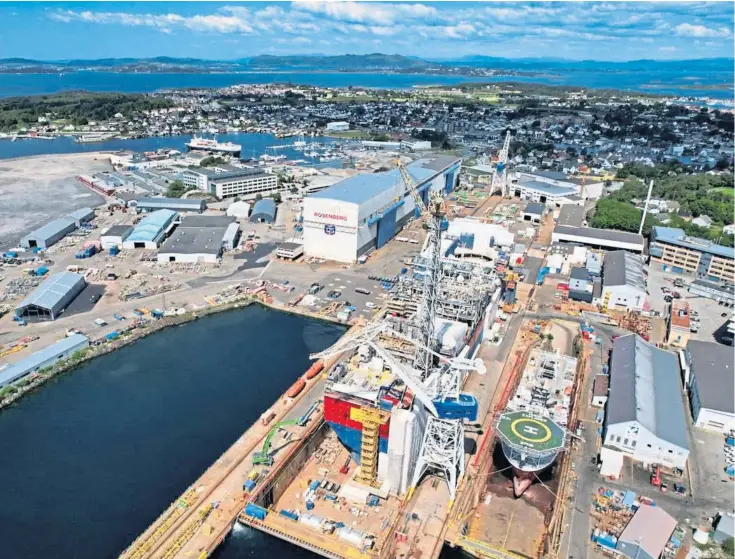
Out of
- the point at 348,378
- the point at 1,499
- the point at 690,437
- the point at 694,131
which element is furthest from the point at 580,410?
the point at 694,131

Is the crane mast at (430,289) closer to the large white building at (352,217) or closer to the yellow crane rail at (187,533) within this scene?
the yellow crane rail at (187,533)

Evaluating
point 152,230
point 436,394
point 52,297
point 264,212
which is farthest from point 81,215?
point 436,394

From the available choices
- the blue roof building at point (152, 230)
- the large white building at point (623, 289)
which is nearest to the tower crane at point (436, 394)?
the large white building at point (623, 289)

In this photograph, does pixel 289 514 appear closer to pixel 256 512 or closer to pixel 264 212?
pixel 256 512

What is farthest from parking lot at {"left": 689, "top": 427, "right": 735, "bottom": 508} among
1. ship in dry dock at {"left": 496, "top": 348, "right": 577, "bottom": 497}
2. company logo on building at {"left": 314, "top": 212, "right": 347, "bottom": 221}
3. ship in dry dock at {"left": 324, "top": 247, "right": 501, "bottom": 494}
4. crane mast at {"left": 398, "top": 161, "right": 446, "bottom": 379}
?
company logo on building at {"left": 314, "top": 212, "right": 347, "bottom": 221}

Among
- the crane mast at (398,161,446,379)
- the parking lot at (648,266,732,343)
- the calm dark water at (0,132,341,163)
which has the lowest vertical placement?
the calm dark water at (0,132,341,163)

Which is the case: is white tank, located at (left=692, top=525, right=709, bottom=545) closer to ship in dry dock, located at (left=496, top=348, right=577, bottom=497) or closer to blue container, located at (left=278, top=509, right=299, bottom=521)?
ship in dry dock, located at (left=496, top=348, right=577, bottom=497)

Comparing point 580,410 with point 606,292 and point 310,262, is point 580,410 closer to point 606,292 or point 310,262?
point 606,292
